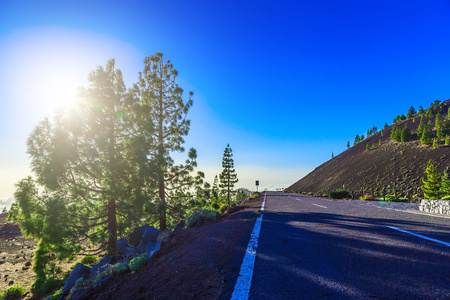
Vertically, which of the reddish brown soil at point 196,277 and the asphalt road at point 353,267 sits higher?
the asphalt road at point 353,267

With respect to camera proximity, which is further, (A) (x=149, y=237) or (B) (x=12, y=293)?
(B) (x=12, y=293)

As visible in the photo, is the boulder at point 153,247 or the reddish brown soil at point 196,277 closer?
the reddish brown soil at point 196,277

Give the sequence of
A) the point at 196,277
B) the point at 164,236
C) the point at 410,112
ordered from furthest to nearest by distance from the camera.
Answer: the point at 410,112, the point at 164,236, the point at 196,277

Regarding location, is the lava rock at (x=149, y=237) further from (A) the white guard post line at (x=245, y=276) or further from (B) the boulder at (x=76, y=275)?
(A) the white guard post line at (x=245, y=276)

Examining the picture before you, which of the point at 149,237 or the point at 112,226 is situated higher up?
the point at 149,237

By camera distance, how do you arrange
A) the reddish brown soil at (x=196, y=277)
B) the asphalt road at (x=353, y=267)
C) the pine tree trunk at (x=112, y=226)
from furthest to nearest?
1. the pine tree trunk at (x=112, y=226)
2. the reddish brown soil at (x=196, y=277)
3. the asphalt road at (x=353, y=267)

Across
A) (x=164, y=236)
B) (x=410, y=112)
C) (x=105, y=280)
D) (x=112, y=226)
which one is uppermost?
(x=410, y=112)

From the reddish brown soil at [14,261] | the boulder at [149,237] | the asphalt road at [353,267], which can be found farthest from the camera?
the reddish brown soil at [14,261]

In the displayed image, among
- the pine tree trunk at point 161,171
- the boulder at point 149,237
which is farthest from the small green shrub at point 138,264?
the pine tree trunk at point 161,171

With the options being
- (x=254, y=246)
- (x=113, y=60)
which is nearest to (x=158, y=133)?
(x=113, y=60)

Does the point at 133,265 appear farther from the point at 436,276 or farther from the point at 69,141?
the point at 69,141

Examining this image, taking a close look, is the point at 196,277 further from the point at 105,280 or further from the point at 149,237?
the point at 149,237

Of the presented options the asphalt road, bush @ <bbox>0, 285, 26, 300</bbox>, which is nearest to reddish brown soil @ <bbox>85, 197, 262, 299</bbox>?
the asphalt road

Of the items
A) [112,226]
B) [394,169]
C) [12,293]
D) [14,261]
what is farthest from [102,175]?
[394,169]
